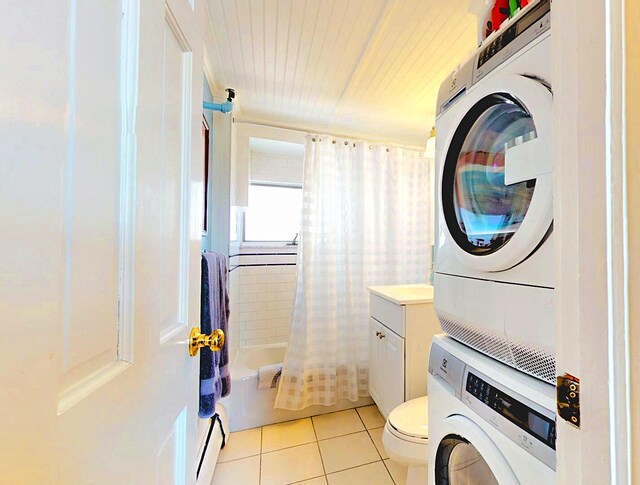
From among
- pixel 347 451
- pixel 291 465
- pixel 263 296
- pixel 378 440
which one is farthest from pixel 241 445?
pixel 263 296

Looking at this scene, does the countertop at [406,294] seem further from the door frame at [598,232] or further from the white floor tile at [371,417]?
the door frame at [598,232]

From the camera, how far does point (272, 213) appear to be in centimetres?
272

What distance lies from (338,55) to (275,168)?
135 cm

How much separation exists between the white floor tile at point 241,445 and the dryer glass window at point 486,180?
1654 mm

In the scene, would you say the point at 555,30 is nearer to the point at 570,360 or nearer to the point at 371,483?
the point at 570,360

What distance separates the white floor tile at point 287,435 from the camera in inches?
64.8

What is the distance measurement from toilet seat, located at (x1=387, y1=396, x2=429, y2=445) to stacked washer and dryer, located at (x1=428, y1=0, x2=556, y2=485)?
0.21 metres

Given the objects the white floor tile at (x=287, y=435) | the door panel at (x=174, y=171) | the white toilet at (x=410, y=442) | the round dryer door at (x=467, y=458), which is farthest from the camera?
the white floor tile at (x=287, y=435)

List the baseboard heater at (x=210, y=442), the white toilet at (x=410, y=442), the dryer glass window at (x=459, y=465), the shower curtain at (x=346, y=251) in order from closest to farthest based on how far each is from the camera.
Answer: the dryer glass window at (x=459, y=465)
the white toilet at (x=410, y=442)
the baseboard heater at (x=210, y=442)
the shower curtain at (x=346, y=251)

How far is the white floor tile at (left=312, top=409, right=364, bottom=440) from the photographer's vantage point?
175 centimetres

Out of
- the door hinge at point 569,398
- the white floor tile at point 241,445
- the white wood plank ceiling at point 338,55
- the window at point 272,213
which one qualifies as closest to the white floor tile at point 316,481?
the white floor tile at point 241,445

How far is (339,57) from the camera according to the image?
149cm

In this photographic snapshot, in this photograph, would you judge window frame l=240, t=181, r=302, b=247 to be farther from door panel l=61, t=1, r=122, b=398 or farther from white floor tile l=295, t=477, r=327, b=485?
door panel l=61, t=1, r=122, b=398

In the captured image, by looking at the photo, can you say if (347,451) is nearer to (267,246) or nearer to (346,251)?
(346,251)
